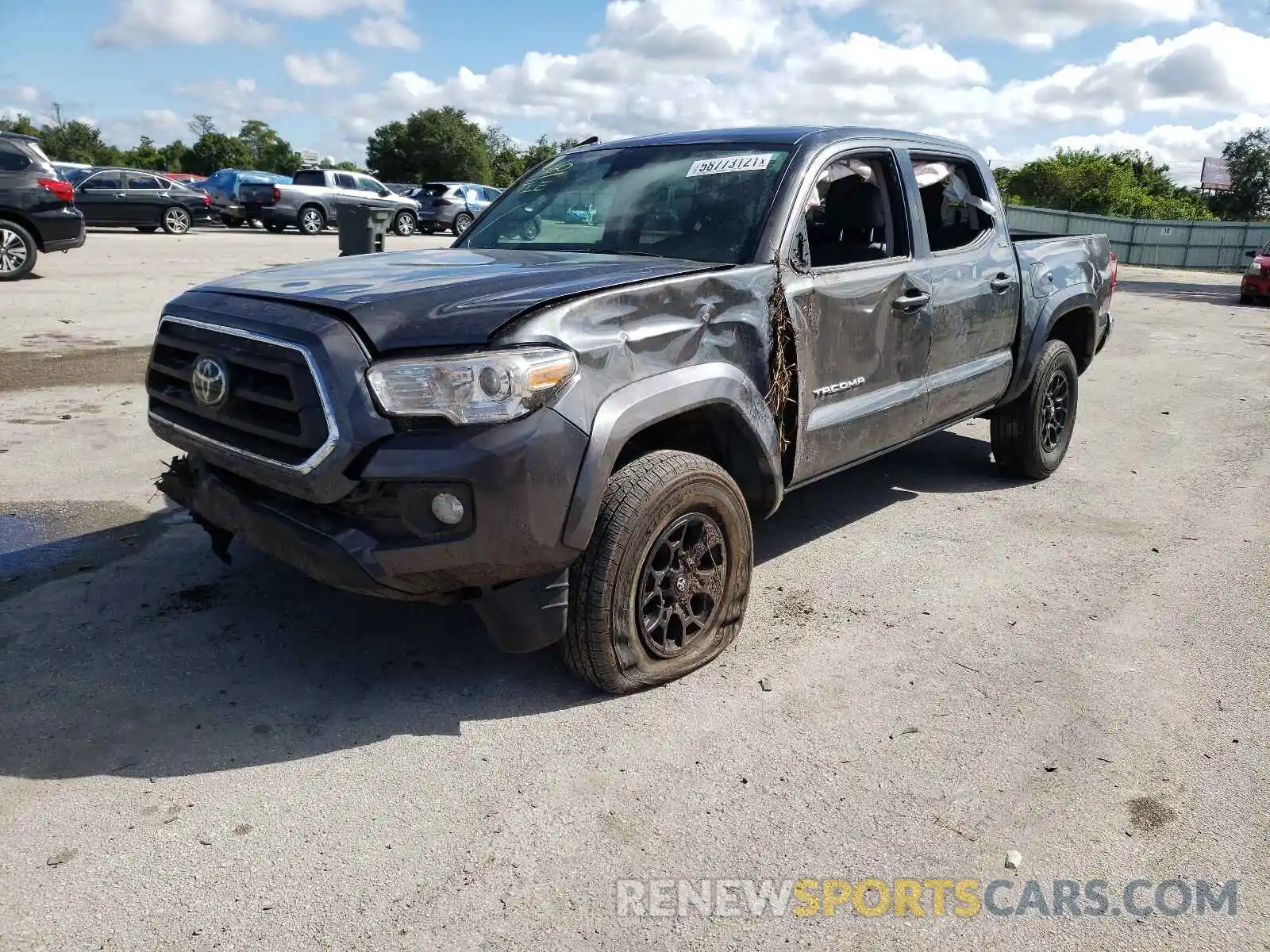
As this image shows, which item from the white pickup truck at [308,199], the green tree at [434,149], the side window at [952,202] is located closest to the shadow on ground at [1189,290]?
the side window at [952,202]

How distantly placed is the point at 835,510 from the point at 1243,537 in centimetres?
199

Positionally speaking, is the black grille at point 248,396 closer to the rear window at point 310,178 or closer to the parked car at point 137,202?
the parked car at point 137,202

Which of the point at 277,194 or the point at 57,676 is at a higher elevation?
the point at 277,194

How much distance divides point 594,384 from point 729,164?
5.02 feet

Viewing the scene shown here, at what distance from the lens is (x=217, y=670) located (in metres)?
3.36

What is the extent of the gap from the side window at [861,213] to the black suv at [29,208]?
37.9ft

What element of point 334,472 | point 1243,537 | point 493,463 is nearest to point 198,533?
point 334,472

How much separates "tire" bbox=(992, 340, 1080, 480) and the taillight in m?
11.8

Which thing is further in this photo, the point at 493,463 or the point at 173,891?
the point at 493,463

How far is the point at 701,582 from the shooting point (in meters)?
3.37

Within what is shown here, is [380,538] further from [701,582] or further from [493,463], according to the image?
[701,582]

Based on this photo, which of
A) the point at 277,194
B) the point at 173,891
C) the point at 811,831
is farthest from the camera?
the point at 277,194

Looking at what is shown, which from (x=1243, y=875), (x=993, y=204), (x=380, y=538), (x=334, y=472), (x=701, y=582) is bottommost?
(x=1243, y=875)

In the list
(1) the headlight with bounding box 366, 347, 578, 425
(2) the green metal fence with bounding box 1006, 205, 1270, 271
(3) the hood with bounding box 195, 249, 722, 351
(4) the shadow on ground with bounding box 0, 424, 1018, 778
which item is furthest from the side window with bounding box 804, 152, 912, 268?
(2) the green metal fence with bounding box 1006, 205, 1270, 271
